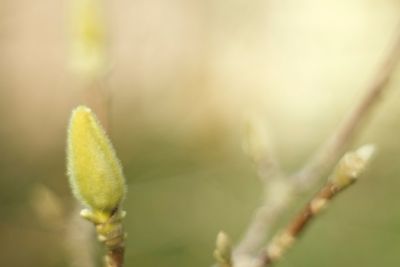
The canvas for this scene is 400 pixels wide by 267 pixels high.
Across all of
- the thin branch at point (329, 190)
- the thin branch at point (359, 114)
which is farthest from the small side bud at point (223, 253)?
the thin branch at point (359, 114)

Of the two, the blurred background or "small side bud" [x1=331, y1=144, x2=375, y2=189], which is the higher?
the blurred background

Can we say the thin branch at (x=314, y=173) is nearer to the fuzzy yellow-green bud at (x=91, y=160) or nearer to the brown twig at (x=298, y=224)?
the brown twig at (x=298, y=224)

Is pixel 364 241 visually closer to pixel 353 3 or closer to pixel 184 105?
pixel 184 105

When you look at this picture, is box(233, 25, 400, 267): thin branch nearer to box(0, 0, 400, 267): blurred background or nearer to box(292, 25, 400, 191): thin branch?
box(292, 25, 400, 191): thin branch

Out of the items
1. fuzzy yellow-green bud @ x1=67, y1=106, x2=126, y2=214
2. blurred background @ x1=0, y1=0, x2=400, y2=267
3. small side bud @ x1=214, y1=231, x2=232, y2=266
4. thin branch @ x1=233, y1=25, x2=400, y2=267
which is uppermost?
blurred background @ x1=0, y1=0, x2=400, y2=267

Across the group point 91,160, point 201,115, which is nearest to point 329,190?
point 91,160

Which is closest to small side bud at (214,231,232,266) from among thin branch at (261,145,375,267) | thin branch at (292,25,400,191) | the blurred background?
thin branch at (261,145,375,267)

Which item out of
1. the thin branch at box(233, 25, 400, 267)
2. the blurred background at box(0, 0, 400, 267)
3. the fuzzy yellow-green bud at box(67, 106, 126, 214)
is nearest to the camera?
the fuzzy yellow-green bud at box(67, 106, 126, 214)

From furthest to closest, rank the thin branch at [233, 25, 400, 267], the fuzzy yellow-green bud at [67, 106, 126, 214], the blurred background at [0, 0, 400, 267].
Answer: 1. the blurred background at [0, 0, 400, 267]
2. the thin branch at [233, 25, 400, 267]
3. the fuzzy yellow-green bud at [67, 106, 126, 214]
